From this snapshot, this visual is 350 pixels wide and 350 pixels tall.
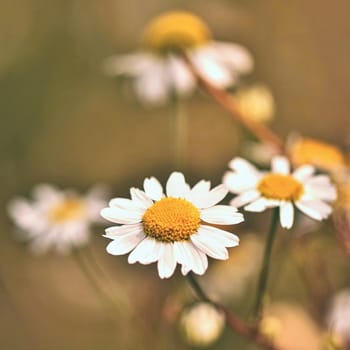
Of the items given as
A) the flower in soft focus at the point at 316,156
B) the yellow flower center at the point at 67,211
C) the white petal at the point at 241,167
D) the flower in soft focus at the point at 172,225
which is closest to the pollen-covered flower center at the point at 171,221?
the flower in soft focus at the point at 172,225

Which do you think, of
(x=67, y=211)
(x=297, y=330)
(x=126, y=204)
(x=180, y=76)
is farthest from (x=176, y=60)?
(x=126, y=204)

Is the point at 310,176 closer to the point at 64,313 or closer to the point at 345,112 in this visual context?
the point at 64,313

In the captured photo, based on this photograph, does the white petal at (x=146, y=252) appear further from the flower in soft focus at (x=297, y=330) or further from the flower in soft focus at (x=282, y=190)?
the flower in soft focus at (x=297, y=330)

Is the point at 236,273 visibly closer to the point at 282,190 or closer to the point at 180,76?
the point at 180,76

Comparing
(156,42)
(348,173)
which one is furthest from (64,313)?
(348,173)

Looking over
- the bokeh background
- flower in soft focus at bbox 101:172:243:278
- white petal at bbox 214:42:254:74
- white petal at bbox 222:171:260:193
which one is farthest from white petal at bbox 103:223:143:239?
the bokeh background

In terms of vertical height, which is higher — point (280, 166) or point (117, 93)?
point (280, 166)
